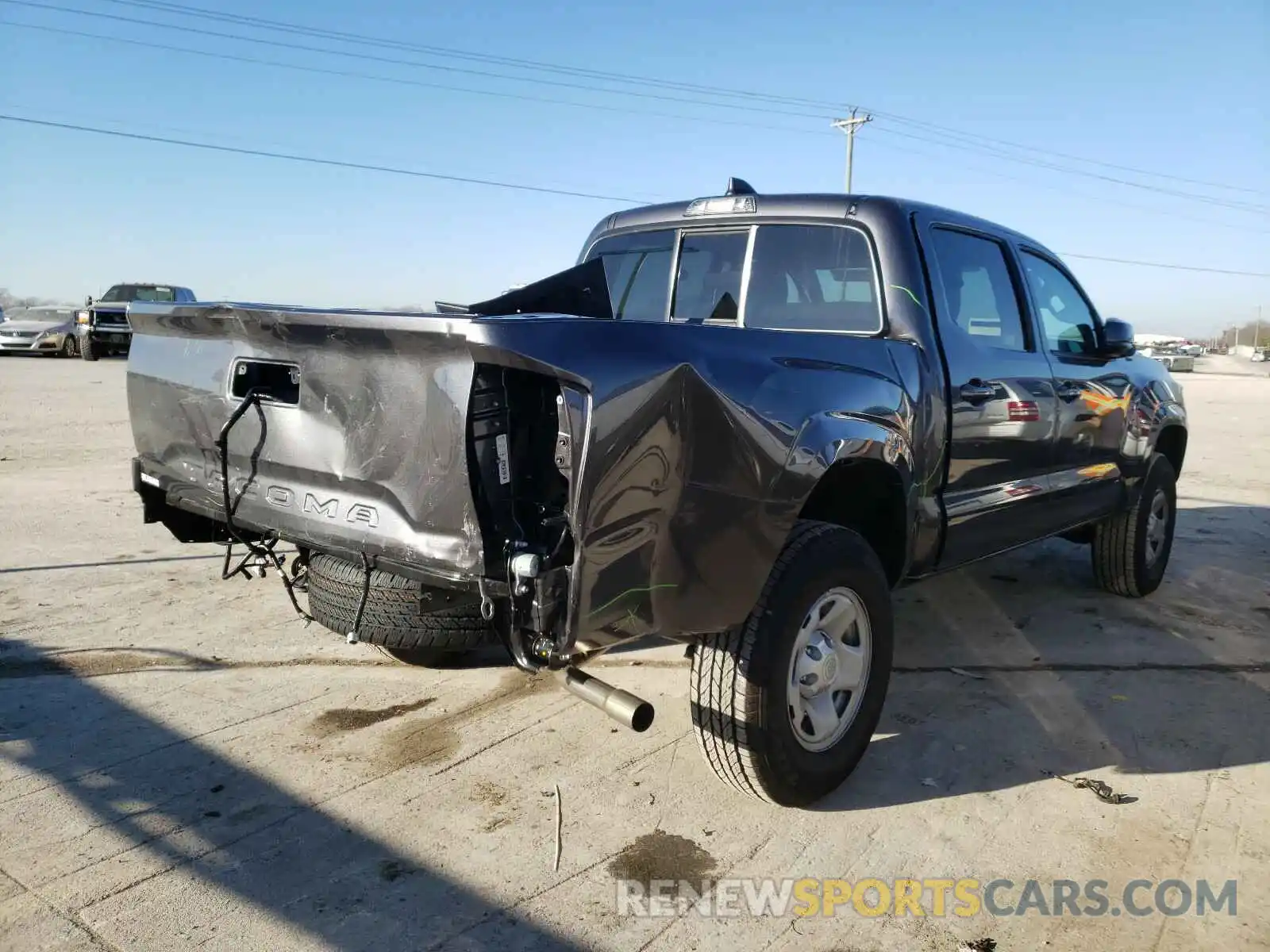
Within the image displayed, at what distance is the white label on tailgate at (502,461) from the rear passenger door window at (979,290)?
2130 millimetres

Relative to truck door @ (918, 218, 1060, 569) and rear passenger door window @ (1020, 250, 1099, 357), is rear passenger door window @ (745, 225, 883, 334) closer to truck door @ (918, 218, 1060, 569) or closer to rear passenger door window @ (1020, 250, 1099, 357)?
truck door @ (918, 218, 1060, 569)

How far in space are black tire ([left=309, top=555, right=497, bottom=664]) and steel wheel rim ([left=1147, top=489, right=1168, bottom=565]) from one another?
4.33 meters

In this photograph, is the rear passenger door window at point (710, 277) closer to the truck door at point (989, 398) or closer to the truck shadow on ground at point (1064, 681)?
the truck door at point (989, 398)

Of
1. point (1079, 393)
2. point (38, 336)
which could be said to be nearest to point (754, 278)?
point (1079, 393)

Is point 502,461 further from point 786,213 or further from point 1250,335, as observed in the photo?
point 1250,335

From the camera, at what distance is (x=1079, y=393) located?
4.71 meters

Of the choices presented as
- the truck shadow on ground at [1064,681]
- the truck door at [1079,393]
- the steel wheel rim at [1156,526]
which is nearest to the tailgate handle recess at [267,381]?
the truck shadow on ground at [1064,681]

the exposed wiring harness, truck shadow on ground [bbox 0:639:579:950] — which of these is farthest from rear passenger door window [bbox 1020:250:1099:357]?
truck shadow on ground [bbox 0:639:579:950]

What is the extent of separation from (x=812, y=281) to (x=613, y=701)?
205 centimetres

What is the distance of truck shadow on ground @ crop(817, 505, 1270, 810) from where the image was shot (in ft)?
11.3

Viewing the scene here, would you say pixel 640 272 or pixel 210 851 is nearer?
pixel 210 851

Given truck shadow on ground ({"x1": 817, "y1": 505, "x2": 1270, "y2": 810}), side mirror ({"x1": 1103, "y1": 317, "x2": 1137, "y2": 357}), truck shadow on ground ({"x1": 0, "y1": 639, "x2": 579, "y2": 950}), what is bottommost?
truck shadow on ground ({"x1": 0, "y1": 639, "x2": 579, "y2": 950})

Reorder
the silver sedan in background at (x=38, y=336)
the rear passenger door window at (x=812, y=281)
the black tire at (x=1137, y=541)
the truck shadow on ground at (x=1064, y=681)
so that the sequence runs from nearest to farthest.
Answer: the truck shadow on ground at (x=1064, y=681) < the rear passenger door window at (x=812, y=281) < the black tire at (x=1137, y=541) < the silver sedan in background at (x=38, y=336)

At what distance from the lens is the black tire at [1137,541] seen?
5.46 meters
